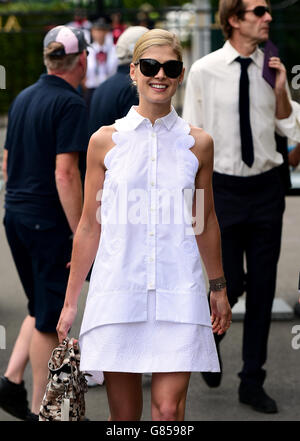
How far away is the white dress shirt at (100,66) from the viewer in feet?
39.2

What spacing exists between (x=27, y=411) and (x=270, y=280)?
1.49 metres

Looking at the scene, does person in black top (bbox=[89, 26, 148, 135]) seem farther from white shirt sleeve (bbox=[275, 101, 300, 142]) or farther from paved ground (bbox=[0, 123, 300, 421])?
paved ground (bbox=[0, 123, 300, 421])

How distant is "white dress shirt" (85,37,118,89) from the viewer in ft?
39.2

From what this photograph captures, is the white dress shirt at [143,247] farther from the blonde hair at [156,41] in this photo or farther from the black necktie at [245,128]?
the black necktie at [245,128]

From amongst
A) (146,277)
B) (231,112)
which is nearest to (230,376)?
(231,112)

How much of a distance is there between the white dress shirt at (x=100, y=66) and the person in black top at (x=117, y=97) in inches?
245

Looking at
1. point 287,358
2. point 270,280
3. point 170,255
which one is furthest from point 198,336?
point 287,358

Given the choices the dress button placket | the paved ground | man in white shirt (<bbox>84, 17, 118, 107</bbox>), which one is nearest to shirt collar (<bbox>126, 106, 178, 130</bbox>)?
the dress button placket

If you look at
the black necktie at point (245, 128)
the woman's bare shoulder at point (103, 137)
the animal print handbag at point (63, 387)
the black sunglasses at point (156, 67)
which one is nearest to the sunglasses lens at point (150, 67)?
the black sunglasses at point (156, 67)

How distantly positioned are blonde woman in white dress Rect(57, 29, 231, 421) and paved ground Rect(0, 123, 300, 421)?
5.31ft

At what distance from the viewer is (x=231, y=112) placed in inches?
199

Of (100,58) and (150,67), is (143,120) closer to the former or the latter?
(150,67)

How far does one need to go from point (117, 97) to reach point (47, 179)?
852 millimetres

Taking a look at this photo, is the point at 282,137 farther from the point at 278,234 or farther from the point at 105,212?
the point at 105,212
